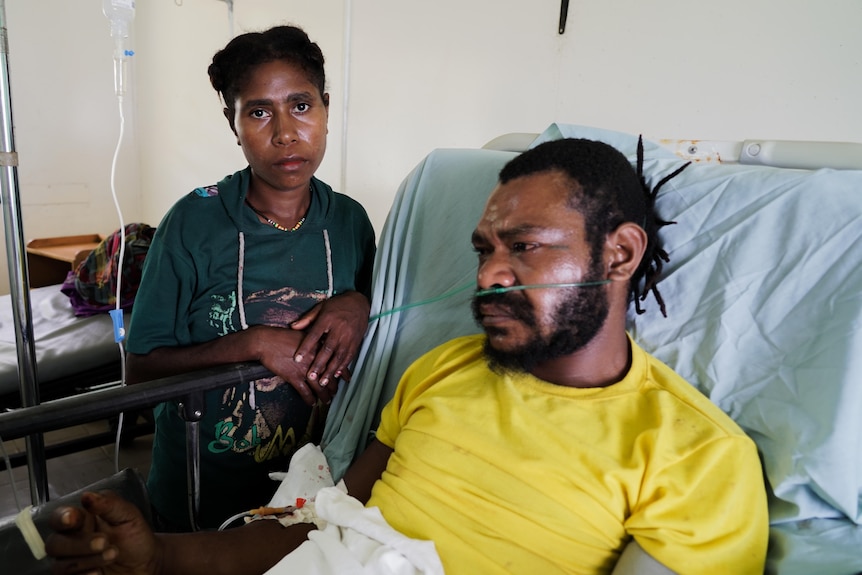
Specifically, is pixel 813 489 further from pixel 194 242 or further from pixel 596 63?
pixel 596 63

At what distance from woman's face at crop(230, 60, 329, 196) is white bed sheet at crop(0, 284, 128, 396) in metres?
1.48

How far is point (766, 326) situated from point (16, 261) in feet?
5.07

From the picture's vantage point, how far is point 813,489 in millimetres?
844

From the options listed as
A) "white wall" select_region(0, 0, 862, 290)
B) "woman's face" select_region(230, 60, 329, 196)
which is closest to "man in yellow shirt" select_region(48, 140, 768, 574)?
"woman's face" select_region(230, 60, 329, 196)

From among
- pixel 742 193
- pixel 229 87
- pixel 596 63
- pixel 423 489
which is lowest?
pixel 423 489

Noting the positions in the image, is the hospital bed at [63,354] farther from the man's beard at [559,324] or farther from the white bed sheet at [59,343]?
the man's beard at [559,324]

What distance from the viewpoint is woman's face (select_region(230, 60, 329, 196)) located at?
1.17m

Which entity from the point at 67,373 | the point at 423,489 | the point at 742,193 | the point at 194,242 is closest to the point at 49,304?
the point at 67,373

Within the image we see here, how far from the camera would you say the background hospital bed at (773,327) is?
835 mm

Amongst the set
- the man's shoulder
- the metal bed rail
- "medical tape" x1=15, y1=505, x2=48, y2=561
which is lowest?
"medical tape" x1=15, y1=505, x2=48, y2=561

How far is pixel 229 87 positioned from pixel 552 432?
3.10 ft

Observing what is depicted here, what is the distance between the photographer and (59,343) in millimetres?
2381

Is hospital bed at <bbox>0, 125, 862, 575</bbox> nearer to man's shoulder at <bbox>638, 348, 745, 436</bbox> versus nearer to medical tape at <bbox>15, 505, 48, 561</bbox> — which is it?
man's shoulder at <bbox>638, 348, 745, 436</bbox>

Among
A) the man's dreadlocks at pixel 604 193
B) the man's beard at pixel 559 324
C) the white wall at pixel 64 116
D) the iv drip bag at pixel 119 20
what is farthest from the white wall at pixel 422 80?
the iv drip bag at pixel 119 20
